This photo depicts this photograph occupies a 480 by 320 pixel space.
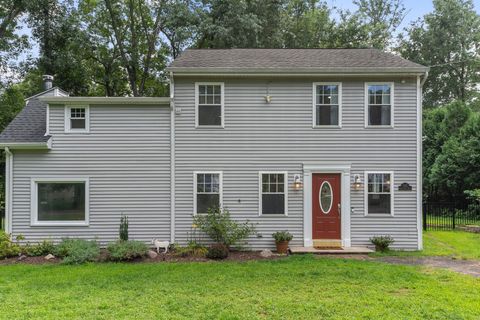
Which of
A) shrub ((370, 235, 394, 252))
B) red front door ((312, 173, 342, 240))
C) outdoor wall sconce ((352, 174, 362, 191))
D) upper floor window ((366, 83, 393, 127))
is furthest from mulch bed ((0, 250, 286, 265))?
upper floor window ((366, 83, 393, 127))

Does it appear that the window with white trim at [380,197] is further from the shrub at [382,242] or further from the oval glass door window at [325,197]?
the oval glass door window at [325,197]

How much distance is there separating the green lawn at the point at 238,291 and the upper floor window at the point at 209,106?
13.2 ft

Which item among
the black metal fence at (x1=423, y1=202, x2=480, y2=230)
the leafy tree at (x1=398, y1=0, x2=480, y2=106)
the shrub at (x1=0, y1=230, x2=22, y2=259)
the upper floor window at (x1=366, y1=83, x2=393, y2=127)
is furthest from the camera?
the leafy tree at (x1=398, y1=0, x2=480, y2=106)

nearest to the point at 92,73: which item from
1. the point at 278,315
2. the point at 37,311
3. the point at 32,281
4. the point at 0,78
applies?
the point at 0,78

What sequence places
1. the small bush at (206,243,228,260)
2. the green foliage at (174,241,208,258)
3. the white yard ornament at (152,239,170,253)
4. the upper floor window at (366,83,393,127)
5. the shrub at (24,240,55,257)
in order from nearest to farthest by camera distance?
the small bush at (206,243,228,260), the green foliage at (174,241,208,258), the shrub at (24,240,55,257), the white yard ornament at (152,239,170,253), the upper floor window at (366,83,393,127)

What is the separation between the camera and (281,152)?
9844mm

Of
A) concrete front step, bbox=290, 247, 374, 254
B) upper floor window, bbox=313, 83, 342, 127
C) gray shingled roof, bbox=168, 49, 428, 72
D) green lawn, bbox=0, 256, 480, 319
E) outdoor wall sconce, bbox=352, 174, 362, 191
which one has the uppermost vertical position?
gray shingled roof, bbox=168, 49, 428, 72

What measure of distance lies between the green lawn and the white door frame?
1754 mm

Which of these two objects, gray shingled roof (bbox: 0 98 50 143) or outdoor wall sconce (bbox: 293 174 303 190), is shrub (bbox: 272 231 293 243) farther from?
gray shingled roof (bbox: 0 98 50 143)

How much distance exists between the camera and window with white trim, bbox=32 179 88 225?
9.61m

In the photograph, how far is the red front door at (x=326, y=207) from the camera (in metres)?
9.77

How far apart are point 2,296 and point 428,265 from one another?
28.7ft

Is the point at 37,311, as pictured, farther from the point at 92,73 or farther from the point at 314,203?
the point at 92,73

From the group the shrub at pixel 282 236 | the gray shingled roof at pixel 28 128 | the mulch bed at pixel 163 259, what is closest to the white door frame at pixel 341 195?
the shrub at pixel 282 236
